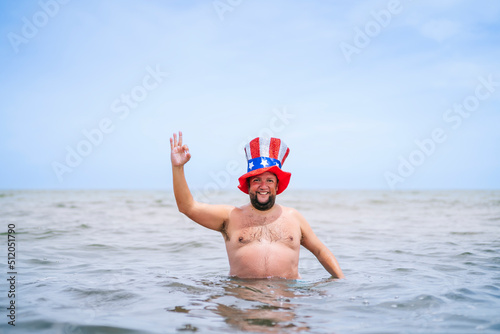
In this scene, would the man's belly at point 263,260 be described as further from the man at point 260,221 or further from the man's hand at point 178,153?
the man's hand at point 178,153

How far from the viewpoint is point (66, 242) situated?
874cm

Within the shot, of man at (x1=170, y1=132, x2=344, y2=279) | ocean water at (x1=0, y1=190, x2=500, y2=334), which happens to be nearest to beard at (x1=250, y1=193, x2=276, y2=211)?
man at (x1=170, y1=132, x2=344, y2=279)

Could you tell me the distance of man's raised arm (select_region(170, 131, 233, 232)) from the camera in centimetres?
433

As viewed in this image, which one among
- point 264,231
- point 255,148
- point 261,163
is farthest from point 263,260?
point 255,148

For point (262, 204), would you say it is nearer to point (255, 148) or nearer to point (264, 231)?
point (264, 231)

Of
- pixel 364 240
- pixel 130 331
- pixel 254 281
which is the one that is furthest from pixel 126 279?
pixel 364 240

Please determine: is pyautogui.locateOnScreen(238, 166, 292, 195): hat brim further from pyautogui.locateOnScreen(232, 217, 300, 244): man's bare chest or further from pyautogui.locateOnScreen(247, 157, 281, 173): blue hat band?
pyautogui.locateOnScreen(232, 217, 300, 244): man's bare chest

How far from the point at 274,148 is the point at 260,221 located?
2.74 feet

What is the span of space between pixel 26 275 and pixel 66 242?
336 centimetres

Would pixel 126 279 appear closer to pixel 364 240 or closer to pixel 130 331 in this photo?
pixel 130 331

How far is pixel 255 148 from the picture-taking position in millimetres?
4750

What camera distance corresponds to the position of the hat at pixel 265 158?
4645 millimetres

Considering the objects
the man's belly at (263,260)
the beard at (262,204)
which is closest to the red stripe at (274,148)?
the beard at (262,204)

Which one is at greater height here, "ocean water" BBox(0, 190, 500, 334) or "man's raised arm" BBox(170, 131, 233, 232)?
"man's raised arm" BBox(170, 131, 233, 232)
